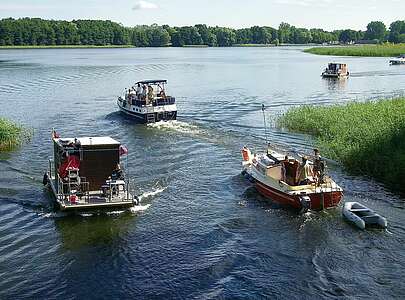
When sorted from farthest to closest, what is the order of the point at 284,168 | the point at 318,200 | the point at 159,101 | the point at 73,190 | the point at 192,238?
the point at 159,101 → the point at 284,168 → the point at 73,190 → the point at 318,200 → the point at 192,238

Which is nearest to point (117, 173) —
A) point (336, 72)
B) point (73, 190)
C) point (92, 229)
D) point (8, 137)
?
point (73, 190)

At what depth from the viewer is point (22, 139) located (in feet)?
132

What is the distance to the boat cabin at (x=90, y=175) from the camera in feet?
80.6

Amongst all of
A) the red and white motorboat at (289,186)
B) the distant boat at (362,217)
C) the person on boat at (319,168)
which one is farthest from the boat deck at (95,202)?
the distant boat at (362,217)

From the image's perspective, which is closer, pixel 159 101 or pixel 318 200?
pixel 318 200

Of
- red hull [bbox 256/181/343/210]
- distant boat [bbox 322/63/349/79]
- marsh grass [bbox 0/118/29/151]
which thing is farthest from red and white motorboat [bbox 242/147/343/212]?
distant boat [bbox 322/63/349/79]

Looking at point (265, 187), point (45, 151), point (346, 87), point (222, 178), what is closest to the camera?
point (265, 187)

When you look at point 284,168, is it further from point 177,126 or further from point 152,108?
point 152,108

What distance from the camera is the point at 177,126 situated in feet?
153

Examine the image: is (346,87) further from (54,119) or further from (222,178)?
(222,178)

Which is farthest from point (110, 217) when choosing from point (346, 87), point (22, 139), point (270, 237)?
point (346, 87)

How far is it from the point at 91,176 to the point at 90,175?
68mm

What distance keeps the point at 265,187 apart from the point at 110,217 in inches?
304

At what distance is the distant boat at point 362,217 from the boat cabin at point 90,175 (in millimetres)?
9319
